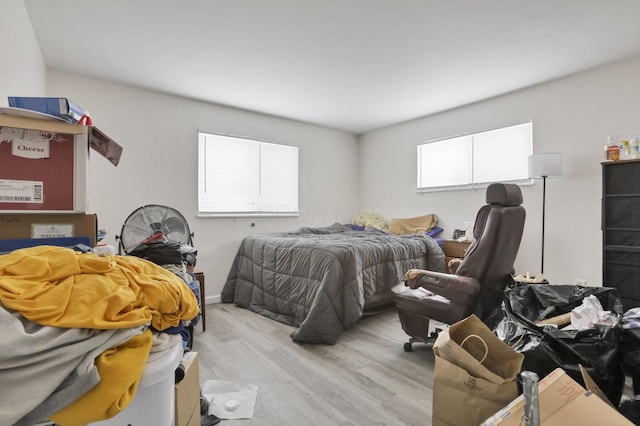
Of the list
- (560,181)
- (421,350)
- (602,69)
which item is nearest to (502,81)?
(602,69)

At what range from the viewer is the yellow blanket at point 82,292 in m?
0.70

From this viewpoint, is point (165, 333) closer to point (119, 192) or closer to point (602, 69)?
point (119, 192)

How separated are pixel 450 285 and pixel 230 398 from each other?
4.85 feet

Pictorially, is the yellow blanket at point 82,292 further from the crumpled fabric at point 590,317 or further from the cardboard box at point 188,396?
the crumpled fabric at point 590,317

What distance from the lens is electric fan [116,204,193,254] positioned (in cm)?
260

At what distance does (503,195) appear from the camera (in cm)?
199

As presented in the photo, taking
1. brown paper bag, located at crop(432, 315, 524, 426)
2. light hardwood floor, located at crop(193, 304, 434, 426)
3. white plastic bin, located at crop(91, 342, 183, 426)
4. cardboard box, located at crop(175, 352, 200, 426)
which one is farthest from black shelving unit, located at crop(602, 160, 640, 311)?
white plastic bin, located at crop(91, 342, 183, 426)

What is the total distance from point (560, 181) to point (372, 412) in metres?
3.21

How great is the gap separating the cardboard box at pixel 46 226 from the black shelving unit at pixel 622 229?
376 cm

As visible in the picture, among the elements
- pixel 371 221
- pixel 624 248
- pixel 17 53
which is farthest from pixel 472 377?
pixel 371 221

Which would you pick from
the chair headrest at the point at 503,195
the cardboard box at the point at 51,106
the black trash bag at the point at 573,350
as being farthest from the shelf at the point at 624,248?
the cardboard box at the point at 51,106

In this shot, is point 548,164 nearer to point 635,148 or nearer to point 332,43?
point 635,148

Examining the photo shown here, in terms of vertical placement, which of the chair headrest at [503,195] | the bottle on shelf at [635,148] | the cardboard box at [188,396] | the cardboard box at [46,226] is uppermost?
the bottle on shelf at [635,148]

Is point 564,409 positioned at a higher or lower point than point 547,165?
lower
